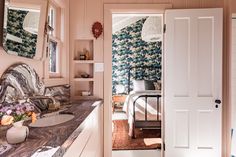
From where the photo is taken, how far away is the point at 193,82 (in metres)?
3.60

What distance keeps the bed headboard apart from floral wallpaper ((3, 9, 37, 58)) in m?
6.27

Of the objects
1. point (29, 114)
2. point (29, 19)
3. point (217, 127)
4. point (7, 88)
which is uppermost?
point (29, 19)

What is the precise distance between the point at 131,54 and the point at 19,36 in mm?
6776

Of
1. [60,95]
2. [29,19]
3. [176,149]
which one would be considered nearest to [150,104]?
[176,149]

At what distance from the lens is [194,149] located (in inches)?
142

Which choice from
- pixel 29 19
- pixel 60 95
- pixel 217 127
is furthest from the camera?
pixel 217 127

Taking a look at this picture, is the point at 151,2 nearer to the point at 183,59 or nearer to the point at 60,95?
the point at 183,59

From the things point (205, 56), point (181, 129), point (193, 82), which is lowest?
point (181, 129)

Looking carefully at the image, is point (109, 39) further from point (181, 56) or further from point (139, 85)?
point (139, 85)

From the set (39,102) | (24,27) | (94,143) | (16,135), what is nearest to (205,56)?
(94,143)

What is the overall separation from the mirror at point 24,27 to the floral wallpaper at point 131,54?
240 inches

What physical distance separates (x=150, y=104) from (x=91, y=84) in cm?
188

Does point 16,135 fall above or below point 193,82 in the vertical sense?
below

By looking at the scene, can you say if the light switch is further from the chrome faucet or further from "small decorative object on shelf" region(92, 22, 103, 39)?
the chrome faucet
